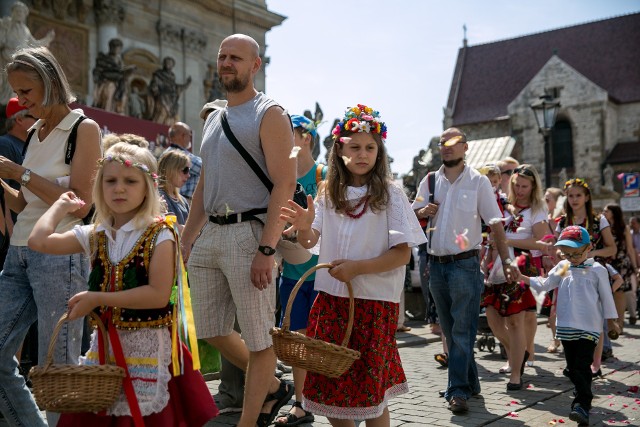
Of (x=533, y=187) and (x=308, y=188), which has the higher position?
(x=533, y=187)

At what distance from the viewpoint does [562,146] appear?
171 ft

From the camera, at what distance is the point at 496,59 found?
5753cm

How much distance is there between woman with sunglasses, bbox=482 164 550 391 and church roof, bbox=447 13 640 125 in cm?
4763

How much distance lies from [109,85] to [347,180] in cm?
1564

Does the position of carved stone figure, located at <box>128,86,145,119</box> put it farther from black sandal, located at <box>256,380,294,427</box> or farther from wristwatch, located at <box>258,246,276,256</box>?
wristwatch, located at <box>258,246,276,256</box>

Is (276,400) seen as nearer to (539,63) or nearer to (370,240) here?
(370,240)

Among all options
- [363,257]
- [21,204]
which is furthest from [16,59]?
[363,257]

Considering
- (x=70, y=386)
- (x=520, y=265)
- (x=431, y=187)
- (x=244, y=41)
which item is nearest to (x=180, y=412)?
(x=70, y=386)

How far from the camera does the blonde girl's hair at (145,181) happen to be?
11.2 feet

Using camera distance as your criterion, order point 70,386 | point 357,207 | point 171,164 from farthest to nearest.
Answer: point 171,164
point 357,207
point 70,386

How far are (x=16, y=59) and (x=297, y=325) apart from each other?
8.92ft

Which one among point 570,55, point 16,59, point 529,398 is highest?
point 570,55

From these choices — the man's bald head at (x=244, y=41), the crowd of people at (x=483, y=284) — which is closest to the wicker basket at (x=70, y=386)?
the man's bald head at (x=244, y=41)

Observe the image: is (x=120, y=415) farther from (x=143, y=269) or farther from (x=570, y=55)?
(x=570, y=55)
